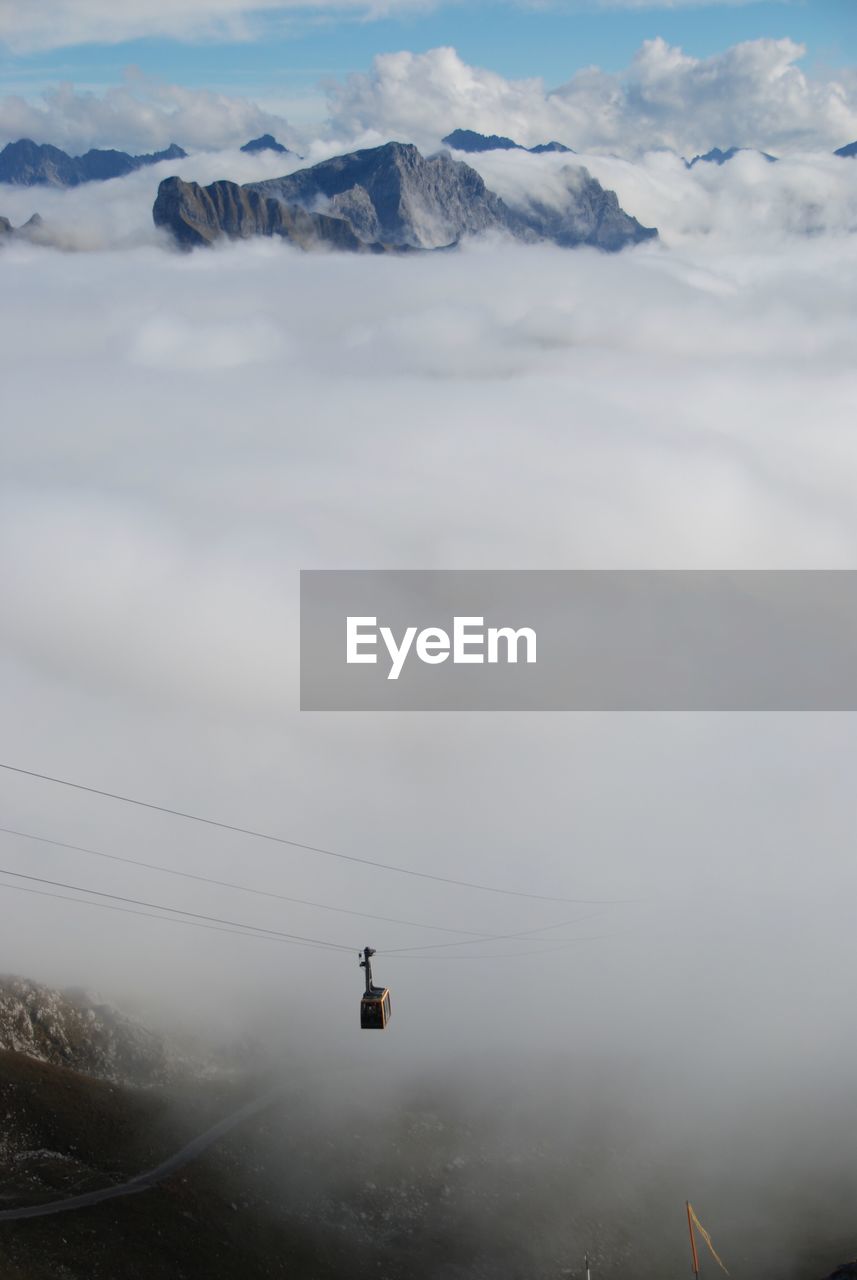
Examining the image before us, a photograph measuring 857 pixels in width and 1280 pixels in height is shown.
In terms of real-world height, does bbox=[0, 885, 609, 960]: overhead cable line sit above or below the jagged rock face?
above

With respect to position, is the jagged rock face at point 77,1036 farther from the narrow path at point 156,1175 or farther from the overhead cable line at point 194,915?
the overhead cable line at point 194,915

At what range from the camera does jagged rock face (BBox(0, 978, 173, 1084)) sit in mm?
119938

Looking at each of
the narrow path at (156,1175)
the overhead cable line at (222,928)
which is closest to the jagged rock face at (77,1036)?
the narrow path at (156,1175)

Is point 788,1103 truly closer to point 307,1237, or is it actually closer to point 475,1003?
point 475,1003

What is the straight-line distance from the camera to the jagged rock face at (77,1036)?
393ft

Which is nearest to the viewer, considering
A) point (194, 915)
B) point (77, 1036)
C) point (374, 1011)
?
point (374, 1011)

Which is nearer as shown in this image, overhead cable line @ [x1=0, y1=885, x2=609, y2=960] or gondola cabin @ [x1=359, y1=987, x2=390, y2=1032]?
gondola cabin @ [x1=359, y1=987, x2=390, y2=1032]

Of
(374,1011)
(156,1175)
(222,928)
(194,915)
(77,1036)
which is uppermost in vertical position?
(194,915)

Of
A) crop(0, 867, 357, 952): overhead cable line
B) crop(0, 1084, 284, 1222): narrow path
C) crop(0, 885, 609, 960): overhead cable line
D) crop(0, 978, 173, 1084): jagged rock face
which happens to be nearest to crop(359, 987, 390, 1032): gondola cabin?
crop(0, 1084, 284, 1222): narrow path

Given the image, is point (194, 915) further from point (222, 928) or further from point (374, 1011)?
point (374, 1011)

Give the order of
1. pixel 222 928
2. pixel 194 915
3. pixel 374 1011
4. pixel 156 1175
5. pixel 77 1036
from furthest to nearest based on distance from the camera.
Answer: pixel 194 915
pixel 222 928
pixel 77 1036
pixel 156 1175
pixel 374 1011

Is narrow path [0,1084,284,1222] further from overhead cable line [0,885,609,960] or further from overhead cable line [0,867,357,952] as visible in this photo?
overhead cable line [0,867,357,952]

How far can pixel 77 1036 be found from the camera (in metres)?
124

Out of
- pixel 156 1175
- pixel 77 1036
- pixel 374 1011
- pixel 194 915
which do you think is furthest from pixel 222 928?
pixel 374 1011
